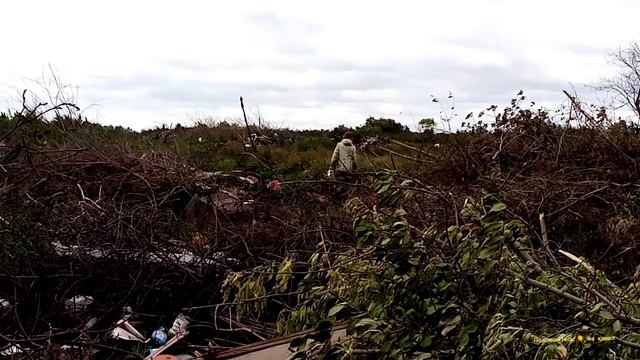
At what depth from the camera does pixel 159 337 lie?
4.55 m

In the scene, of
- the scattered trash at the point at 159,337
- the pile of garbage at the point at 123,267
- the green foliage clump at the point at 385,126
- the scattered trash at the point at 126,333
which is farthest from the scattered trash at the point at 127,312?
the green foliage clump at the point at 385,126

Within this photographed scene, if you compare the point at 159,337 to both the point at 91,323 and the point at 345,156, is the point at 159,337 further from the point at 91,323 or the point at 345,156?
the point at 345,156

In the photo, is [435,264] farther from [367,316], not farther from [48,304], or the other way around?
[48,304]

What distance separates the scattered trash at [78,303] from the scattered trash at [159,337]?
652 millimetres

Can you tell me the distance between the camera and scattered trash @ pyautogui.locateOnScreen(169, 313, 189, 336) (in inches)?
179

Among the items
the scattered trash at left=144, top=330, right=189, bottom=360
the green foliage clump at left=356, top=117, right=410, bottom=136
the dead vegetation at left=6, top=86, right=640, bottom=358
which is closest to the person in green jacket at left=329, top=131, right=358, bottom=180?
the dead vegetation at left=6, top=86, right=640, bottom=358

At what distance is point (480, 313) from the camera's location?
92.4 inches

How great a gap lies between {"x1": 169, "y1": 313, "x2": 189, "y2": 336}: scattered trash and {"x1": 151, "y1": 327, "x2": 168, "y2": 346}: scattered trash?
5cm

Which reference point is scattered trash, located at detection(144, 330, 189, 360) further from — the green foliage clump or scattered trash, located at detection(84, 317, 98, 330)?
the green foliage clump

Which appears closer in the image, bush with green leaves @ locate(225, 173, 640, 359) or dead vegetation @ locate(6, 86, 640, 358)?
bush with green leaves @ locate(225, 173, 640, 359)

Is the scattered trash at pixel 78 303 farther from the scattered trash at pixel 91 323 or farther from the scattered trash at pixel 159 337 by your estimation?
the scattered trash at pixel 159 337

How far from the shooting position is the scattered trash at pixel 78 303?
4.88 meters

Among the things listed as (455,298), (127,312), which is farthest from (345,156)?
(455,298)

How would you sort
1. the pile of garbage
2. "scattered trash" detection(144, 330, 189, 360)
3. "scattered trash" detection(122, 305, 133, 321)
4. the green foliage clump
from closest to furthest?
"scattered trash" detection(144, 330, 189, 360) → the pile of garbage → "scattered trash" detection(122, 305, 133, 321) → the green foliage clump
